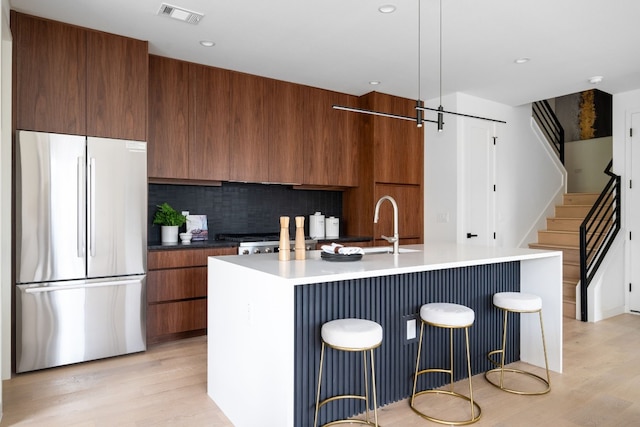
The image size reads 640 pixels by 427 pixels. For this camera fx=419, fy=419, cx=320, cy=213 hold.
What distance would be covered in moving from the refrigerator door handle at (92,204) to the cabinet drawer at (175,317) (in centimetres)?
76

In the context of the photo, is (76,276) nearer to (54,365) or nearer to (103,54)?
(54,365)

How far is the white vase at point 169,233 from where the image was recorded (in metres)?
→ 4.02

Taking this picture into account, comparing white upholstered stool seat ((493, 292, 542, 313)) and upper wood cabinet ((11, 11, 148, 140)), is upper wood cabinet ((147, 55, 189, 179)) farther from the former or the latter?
white upholstered stool seat ((493, 292, 542, 313))

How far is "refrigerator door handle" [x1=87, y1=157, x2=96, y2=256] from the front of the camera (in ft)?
10.7

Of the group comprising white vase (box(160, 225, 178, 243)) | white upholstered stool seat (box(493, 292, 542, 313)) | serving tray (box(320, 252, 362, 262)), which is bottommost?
white upholstered stool seat (box(493, 292, 542, 313))

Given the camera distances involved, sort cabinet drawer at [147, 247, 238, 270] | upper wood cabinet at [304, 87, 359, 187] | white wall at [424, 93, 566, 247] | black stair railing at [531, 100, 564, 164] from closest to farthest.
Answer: cabinet drawer at [147, 247, 238, 270] < upper wood cabinet at [304, 87, 359, 187] < white wall at [424, 93, 566, 247] < black stair railing at [531, 100, 564, 164]

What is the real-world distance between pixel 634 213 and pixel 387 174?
294cm

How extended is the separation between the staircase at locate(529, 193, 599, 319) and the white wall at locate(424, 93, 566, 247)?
148 millimetres

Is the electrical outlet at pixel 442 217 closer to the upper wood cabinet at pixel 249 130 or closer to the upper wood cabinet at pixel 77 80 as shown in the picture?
the upper wood cabinet at pixel 249 130

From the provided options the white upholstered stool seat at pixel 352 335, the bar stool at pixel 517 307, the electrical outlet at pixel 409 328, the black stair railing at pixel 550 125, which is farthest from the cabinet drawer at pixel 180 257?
the black stair railing at pixel 550 125

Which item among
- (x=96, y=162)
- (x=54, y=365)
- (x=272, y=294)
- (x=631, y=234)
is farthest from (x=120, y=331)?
(x=631, y=234)

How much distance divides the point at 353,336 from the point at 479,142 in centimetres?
407

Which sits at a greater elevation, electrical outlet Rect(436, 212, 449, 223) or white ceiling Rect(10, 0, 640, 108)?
white ceiling Rect(10, 0, 640, 108)

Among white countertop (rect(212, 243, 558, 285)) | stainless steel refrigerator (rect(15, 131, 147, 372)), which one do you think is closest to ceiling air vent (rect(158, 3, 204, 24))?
stainless steel refrigerator (rect(15, 131, 147, 372))
